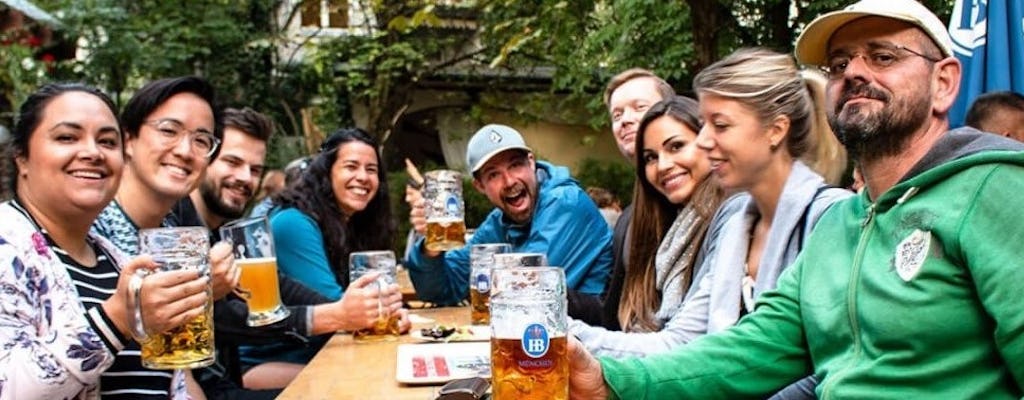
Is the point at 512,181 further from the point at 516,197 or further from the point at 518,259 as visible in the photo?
the point at 518,259

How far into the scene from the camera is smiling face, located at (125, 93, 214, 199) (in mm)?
2479

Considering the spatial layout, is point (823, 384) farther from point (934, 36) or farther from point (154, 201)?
point (154, 201)

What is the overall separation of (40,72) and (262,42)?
3260 mm

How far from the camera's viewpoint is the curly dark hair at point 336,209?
3623mm

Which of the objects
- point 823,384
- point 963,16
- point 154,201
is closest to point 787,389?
point 823,384

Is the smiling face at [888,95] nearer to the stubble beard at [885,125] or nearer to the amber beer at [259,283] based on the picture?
the stubble beard at [885,125]

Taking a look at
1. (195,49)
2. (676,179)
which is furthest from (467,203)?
Result: (676,179)

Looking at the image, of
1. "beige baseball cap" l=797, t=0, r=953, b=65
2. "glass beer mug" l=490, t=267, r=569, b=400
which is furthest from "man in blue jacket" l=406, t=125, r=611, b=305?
"glass beer mug" l=490, t=267, r=569, b=400

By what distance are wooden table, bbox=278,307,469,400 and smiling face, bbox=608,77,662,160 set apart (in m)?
1.33

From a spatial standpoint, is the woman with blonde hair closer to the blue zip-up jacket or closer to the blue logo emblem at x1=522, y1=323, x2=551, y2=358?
the blue logo emblem at x1=522, y1=323, x2=551, y2=358

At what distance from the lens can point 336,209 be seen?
147 inches

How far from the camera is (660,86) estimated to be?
3.57 metres

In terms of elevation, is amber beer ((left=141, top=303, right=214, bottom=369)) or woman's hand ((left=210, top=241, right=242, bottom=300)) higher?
woman's hand ((left=210, top=241, right=242, bottom=300))

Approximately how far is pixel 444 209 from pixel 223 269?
3.28 feet
